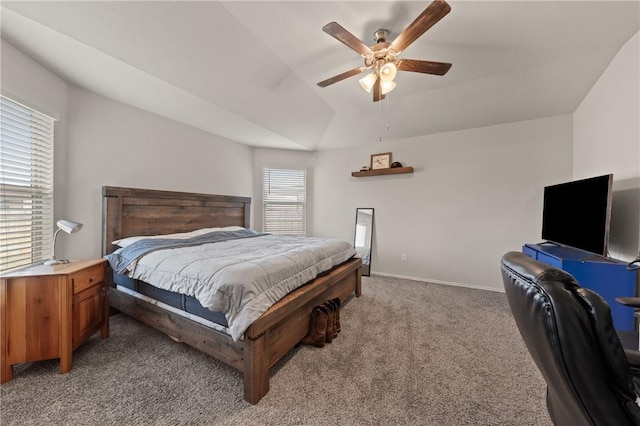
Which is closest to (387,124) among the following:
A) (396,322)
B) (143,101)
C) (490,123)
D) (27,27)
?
(490,123)

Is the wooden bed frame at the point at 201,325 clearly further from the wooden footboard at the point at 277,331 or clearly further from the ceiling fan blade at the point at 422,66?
the ceiling fan blade at the point at 422,66

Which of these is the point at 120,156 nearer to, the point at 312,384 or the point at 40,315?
the point at 40,315

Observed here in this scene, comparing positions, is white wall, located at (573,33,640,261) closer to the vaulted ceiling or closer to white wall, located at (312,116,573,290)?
the vaulted ceiling

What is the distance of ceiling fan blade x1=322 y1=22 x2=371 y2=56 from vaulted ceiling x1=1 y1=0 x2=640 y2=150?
329mm

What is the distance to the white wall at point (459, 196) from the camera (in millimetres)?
3332

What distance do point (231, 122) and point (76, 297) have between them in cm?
267

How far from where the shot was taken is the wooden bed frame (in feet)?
5.02

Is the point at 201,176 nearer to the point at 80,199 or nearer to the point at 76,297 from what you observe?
the point at 80,199

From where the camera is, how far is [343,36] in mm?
1716

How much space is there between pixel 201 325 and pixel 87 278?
106 cm

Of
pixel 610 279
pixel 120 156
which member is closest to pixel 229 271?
pixel 120 156

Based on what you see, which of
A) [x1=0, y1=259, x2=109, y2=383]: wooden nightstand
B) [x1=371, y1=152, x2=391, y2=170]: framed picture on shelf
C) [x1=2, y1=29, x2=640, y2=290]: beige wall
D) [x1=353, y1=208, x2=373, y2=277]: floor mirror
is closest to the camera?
[x1=0, y1=259, x2=109, y2=383]: wooden nightstand

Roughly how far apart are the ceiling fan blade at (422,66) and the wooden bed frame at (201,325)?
205 cm

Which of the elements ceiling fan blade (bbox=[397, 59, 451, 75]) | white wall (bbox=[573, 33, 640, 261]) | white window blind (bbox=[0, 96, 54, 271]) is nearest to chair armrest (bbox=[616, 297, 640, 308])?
white wall (bbox=[573, 33, 640, 261])
